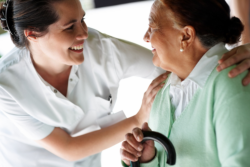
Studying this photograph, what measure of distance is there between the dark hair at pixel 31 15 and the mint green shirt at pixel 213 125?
66 cm

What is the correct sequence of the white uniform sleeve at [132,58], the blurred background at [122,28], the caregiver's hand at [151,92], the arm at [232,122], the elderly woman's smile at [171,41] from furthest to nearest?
1. the blurred background at [122,28]
2. the white uniform sleeve at [132,58]
3. the caregiver's hand at [151,92]
4. the elderly woman's smile at [171,41]
5. the arm at [232,122]

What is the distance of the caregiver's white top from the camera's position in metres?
1.47

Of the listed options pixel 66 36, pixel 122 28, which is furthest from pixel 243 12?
pixel 122 28

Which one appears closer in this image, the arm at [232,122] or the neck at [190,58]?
the arm at [232,122]

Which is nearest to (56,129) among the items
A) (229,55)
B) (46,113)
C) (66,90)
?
(46,113)

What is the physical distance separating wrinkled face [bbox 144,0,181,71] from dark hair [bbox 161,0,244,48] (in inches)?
1.3

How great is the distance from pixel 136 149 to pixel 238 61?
486mm

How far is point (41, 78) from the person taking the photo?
1.51 meters

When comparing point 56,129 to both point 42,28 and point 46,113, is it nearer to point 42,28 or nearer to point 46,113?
point 46,113

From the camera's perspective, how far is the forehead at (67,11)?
1.34 metres

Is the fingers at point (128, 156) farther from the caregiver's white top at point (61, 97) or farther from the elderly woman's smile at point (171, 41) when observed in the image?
the caregiver's white top at point (61, 97)

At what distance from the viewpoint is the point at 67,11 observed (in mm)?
1356

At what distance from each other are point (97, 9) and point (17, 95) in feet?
16.3

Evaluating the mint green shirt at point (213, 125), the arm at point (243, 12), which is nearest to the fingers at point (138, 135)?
the mint green shirt at point (213, 125)
